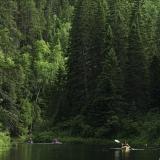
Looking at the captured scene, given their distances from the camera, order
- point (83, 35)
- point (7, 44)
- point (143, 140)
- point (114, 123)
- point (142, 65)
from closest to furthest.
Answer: point (143, 140) < point (114, 123) < point (142, 65) < point (83, 35) < point (7, 44)

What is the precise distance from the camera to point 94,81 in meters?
95.6

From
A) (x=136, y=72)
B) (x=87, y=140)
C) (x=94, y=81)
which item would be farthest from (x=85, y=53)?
(x=87, y=140)

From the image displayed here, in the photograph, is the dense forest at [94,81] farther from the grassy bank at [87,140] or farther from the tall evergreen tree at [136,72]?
the grassy bank at [87,140]

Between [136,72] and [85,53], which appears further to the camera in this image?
[85,53]

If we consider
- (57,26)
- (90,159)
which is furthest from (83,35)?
(90,159)

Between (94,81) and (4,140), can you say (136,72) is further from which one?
(4,140)

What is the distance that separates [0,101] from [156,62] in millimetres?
22582

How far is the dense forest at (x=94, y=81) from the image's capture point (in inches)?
3420

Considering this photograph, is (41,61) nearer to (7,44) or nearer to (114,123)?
(7,44)

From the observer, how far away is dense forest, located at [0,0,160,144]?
8688 centimetres

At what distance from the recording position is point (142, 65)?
91.6 meters

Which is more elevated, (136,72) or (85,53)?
(85,53)

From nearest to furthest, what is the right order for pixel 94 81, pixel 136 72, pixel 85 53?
pixel 136 72 → pixel 94 81 → pixel 85 53

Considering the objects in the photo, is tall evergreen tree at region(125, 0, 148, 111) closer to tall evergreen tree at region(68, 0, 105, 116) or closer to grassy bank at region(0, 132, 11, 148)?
tall evergreen tree at region(68, 0, 105, 116)
